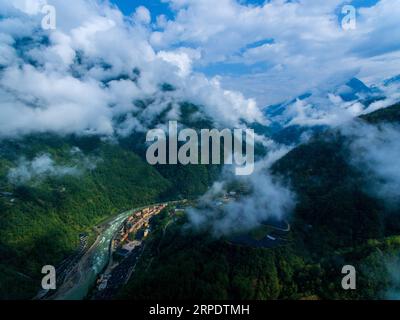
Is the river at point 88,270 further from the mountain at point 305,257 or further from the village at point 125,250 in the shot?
the mountain at point 305,257

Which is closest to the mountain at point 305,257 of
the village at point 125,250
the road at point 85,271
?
the village at point 125,250

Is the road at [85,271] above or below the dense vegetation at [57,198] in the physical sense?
below

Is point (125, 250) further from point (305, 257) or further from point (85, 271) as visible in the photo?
point (305, 257)

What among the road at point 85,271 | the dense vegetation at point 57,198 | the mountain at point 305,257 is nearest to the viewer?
the mountain at point 305,257

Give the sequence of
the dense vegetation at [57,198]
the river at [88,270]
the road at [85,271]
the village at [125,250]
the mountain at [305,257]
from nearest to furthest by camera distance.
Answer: the mountain at [305,257], the village at [125,250], the road at [85,271], the river at [88,270], the dense vegetation at [57,198]

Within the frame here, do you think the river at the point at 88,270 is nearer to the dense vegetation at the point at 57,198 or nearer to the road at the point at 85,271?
the road at the point at 85,271

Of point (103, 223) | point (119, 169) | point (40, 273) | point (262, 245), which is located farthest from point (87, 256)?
point (119, 169)

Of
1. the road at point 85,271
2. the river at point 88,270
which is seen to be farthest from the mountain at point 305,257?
the road at point 85,271

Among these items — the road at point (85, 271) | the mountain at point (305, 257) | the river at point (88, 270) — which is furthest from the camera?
the river at point (88, 270)

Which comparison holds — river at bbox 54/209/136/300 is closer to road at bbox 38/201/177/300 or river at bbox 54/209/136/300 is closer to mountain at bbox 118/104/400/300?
road at bbox 38/201/177/300

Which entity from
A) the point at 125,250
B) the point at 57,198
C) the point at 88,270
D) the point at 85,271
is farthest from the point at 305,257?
the point at 57,198

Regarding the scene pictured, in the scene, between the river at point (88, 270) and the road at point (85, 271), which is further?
the river at point (88, 270)

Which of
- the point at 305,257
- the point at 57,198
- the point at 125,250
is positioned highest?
the point at 57,198
